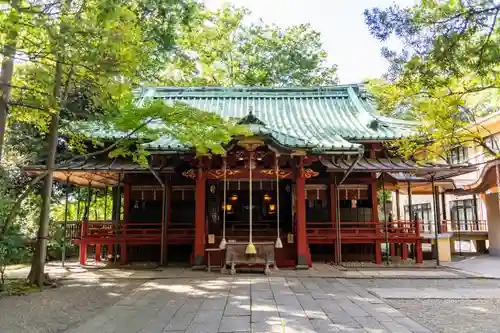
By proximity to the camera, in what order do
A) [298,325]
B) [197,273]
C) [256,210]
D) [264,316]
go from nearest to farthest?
[298,325] < [264,316] < [197,273] < [256,210]

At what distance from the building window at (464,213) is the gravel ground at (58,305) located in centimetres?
1991

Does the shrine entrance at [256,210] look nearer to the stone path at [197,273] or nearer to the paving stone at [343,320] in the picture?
the stone path at [197,273]

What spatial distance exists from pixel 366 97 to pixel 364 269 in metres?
8.40

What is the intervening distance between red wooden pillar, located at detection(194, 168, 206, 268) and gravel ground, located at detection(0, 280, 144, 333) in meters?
2.44

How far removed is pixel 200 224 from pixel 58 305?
5074mm

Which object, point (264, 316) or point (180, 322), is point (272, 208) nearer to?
point (264, 316)

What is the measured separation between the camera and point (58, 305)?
7.14 m

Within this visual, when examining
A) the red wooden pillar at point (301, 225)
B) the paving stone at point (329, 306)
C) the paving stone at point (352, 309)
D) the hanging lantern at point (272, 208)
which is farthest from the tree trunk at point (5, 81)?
the hanging lantern at point (272, 208)

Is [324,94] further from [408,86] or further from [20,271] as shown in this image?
[20,271]

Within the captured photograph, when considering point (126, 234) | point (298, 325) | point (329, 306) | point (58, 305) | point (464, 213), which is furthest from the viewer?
point (464, 213)

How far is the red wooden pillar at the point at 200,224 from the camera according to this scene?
11.6 meters

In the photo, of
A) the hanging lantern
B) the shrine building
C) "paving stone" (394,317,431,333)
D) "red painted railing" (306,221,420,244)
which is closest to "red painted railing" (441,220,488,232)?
the shrine building

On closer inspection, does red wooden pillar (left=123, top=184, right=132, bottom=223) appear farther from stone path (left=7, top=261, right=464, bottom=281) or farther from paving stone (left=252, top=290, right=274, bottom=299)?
paving stone (left=252, top=290, right=274, bottom=299)

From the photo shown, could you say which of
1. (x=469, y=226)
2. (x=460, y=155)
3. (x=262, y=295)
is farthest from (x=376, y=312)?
(x=460, y=155)
